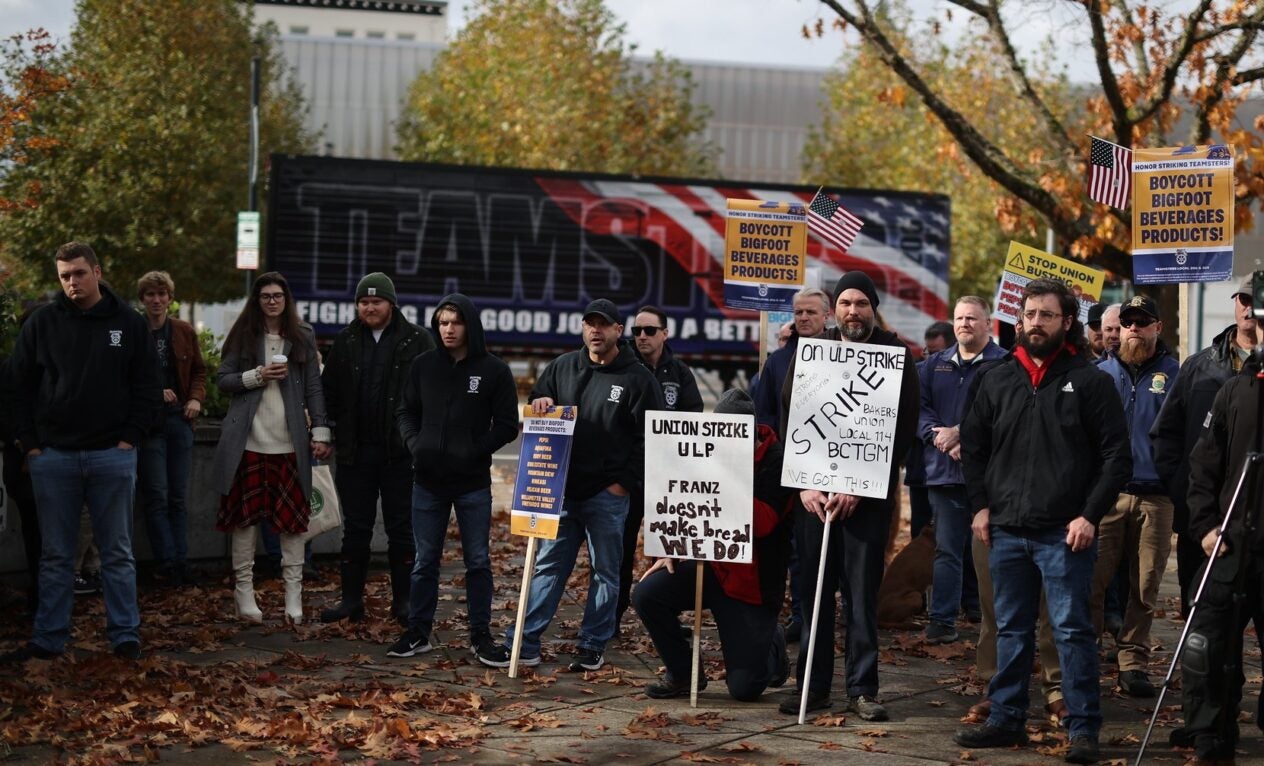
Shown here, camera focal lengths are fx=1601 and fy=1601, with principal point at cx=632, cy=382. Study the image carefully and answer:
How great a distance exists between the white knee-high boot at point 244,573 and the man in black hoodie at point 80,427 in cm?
110

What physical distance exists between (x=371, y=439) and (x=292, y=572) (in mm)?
970

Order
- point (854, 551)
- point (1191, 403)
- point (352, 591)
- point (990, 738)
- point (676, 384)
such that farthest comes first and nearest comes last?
point (676, 384)
point (352, 591)
point (854, 551)
point (1191, 403)
point (990, 738)

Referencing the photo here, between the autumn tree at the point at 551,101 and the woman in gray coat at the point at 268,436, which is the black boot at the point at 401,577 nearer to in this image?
the woman in gray coat at the point at 268,436

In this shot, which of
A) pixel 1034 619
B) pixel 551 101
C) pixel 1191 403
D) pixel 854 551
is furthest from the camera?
pixel 551 101

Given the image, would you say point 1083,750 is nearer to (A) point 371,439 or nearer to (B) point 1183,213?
(A) point 371,439

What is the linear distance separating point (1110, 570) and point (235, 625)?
519cm

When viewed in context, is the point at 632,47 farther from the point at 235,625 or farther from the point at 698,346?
the point at 235,625

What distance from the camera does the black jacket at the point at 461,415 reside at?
8.92 meters

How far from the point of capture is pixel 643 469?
8.92m

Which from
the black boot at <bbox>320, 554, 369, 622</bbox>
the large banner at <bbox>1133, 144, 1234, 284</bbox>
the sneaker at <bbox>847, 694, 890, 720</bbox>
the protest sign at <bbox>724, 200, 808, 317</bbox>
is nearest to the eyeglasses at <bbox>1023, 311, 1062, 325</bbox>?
the sneaker at <bbox>847, 694, 890, 720</bbox>

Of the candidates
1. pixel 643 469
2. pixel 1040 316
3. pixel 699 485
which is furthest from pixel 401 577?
pixel 1040 316

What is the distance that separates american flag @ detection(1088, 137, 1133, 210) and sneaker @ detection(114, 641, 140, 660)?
787cm

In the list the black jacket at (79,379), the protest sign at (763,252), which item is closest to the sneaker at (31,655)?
the black jacket at (79,379)

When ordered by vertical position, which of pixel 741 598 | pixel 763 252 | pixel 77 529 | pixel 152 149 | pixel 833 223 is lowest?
pixel 741 598
